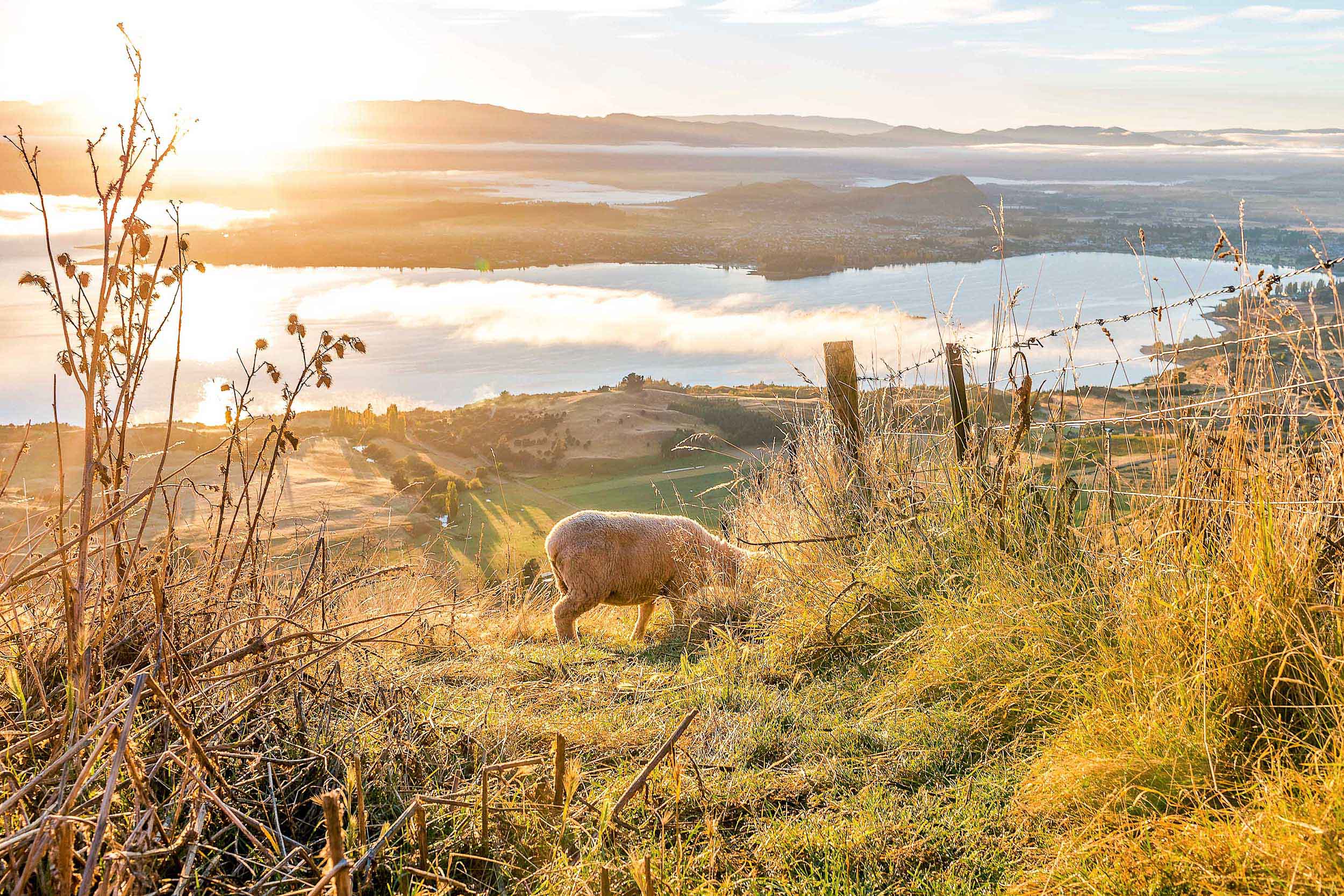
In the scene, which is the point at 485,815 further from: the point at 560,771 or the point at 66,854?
the point at 66,854

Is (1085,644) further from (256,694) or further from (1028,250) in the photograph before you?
(1028,250)

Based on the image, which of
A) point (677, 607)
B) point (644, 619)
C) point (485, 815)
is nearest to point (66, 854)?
point (485, 815)

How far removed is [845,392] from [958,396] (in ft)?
3.24

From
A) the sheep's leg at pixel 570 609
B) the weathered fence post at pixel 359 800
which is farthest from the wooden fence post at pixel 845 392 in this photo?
the weathered fence post at pixel 359 800

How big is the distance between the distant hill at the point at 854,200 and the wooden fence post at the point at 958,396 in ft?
369

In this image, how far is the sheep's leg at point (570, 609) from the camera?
750cm

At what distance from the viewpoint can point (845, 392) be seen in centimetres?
651

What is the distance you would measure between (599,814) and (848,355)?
424 cm

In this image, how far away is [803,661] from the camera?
5.01 metres

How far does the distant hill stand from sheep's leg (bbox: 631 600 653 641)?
366 ft

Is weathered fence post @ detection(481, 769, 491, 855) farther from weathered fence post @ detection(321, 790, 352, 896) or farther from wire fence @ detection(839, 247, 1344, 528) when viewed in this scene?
wire fence @ detection(839, 247, 1344, 528)

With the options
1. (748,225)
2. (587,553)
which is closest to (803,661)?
(587,553)

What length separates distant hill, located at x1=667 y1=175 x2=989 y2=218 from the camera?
114m

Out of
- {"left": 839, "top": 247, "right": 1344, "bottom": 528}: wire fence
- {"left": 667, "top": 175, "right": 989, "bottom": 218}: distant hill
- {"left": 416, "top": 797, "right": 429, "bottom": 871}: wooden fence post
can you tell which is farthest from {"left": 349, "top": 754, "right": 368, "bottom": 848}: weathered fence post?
{"left": 667, "top": 175, "right": 989, "bottom": 218}: distant hill
